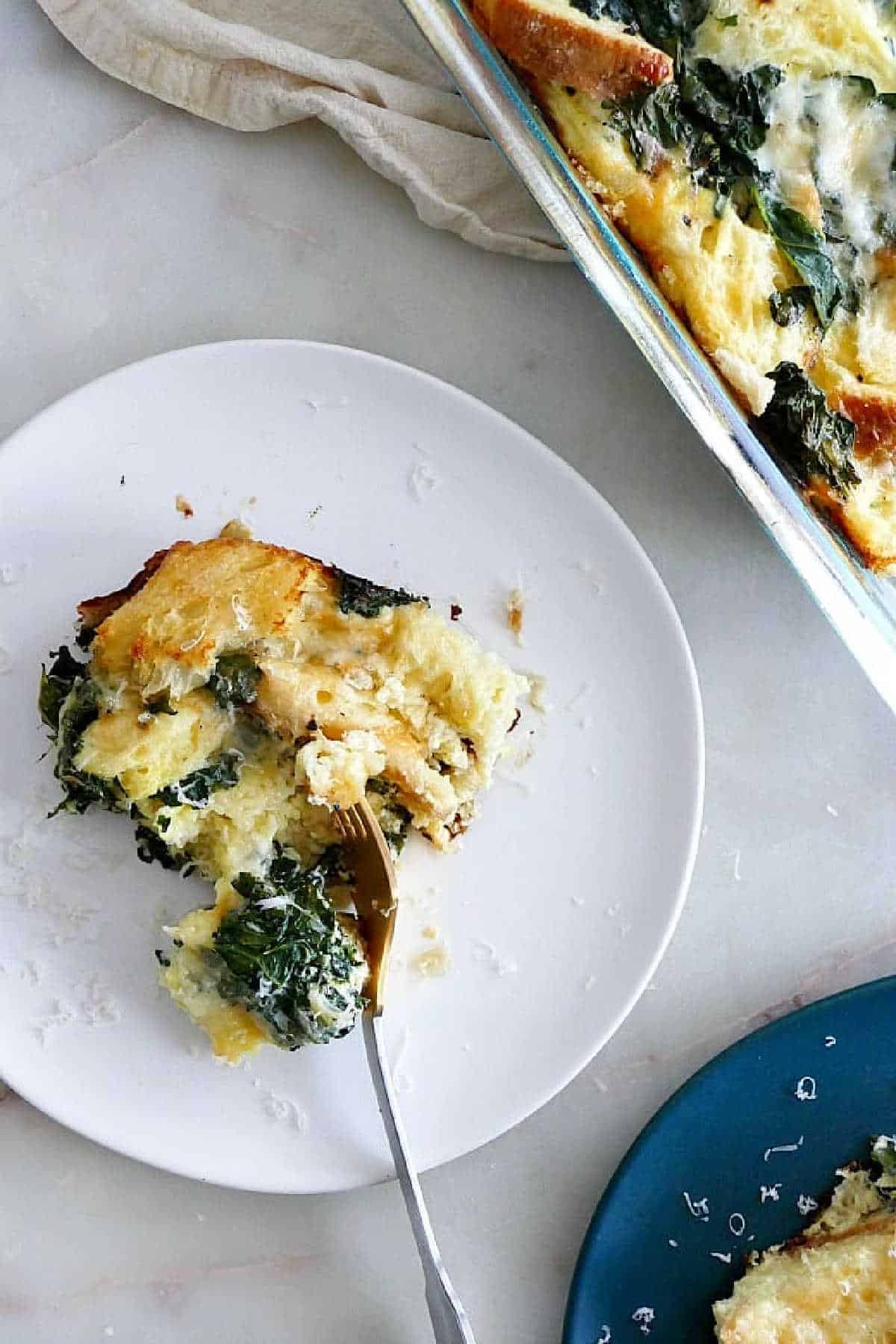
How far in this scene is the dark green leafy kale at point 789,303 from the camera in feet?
8.78

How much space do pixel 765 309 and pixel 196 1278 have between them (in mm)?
2245

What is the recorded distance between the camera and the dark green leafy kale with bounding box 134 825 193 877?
2607 millimetres

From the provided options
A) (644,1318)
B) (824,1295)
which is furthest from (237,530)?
(824,1295)

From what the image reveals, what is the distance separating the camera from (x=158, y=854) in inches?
104

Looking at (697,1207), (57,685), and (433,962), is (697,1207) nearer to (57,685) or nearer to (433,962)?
(433,962)

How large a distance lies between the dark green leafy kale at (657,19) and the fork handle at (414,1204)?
1965 millimetres

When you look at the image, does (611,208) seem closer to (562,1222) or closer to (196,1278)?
(562,1222)

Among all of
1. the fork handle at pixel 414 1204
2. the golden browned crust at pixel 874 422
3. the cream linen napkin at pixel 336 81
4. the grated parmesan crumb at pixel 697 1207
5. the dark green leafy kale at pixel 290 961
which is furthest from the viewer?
the cream linen napkin at pixel 336 81

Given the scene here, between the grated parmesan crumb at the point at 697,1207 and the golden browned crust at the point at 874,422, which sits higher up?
the golden browned crust at the point at 874,422

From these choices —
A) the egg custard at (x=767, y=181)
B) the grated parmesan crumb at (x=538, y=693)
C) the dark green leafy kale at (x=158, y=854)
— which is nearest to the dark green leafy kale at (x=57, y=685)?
the dark green leafy kale at (x=158, y=854)

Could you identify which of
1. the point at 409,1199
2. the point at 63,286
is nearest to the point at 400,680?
the point at 409,1199

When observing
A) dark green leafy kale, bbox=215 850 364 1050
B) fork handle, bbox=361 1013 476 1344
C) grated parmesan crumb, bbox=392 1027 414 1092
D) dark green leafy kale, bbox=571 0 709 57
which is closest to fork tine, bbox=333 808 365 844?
dark green leafy kale, bbox=215 850 364 1050

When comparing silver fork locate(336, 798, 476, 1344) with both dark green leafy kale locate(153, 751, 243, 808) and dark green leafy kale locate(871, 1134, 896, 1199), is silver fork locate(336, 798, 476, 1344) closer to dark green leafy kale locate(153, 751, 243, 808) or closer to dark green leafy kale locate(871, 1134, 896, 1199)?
dark green leafy kale locate(153, 751, 243, 808)

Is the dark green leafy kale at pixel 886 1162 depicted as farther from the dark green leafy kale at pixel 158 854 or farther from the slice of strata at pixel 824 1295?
the dark green leafy kale at pixel 158 854
